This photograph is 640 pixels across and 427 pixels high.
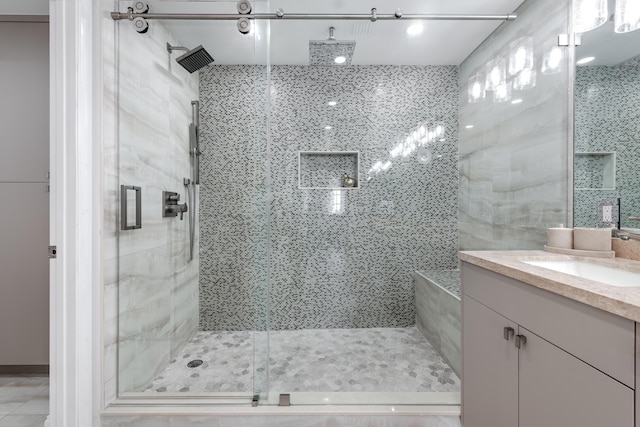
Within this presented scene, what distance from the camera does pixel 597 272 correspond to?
3.94 ft

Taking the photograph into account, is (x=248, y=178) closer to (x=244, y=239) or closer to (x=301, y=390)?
(x=244, y=239)

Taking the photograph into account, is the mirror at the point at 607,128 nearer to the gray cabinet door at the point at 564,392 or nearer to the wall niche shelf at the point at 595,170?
the wall niche shelf at the point at 595,170

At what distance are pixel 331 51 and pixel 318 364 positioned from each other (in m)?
2.33

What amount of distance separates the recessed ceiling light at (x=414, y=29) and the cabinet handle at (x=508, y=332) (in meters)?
2.00

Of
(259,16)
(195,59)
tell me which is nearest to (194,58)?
(195,59)

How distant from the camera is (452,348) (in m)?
1.98

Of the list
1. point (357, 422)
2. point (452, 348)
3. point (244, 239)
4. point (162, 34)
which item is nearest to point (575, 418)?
point (357, 422)

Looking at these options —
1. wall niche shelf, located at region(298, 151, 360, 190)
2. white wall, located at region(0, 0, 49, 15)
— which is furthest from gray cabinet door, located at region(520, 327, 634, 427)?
white wall, located at region(0, 0, 49, 15)

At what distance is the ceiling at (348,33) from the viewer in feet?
6.19

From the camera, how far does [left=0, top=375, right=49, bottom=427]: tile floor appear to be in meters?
1.67

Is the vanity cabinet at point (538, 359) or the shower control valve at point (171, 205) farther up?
the shower control valve at point (171, 205)

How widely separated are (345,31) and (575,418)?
2.37 m

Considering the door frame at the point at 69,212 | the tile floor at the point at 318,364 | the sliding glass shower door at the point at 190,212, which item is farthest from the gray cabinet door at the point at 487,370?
the door frame at the point at 69,212

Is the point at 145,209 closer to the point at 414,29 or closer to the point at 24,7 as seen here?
the point at 24,7
